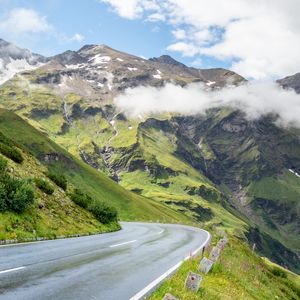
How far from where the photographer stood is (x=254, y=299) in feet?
63.9

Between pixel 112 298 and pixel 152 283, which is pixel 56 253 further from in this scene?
pixel 112 298

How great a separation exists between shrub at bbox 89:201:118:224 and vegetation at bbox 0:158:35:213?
66.1ft

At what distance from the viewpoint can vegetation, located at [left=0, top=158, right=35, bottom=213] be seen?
1166 inches

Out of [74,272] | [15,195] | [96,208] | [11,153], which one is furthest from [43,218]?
[96,208]

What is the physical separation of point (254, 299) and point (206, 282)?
109 inches

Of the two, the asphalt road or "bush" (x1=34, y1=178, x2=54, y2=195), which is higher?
the asphalt road

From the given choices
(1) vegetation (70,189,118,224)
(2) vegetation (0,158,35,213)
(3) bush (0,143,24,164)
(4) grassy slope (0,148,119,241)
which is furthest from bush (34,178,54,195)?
(1) vegetation (70,189,118,224)

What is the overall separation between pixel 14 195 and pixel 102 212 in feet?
79.8

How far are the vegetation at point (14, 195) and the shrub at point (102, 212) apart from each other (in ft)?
66.1

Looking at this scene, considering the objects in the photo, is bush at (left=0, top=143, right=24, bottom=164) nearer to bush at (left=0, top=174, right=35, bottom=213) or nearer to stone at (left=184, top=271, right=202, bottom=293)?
bush at (left=0, top=174, right=35, bottom=213)

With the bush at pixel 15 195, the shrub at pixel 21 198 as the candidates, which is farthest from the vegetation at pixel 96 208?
the bush at pixel 15 195

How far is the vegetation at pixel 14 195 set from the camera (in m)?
29.6

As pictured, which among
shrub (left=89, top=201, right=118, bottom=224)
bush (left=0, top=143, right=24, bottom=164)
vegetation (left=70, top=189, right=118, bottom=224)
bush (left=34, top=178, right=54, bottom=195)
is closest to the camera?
bush (left=34, top=178, right=54, bottom=195)

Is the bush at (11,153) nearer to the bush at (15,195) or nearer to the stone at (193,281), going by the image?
the bush at (15,195)
